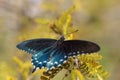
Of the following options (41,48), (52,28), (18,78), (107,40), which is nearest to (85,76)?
(41,48)

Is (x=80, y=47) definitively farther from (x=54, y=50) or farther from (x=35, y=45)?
(x=35, y=45)

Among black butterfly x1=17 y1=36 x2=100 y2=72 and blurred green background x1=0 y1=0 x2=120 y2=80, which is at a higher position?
blurred green background x1=0 y1=0 x2=120 y2=80

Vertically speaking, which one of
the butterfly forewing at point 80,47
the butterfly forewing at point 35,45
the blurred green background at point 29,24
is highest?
the blurred green background at point 29,24

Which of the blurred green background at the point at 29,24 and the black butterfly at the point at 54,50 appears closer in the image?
the black butterfly at the point at 54,50

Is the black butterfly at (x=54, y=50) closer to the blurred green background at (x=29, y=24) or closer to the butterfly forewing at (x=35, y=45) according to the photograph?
the butterfly forewing at (x=35, y=45)

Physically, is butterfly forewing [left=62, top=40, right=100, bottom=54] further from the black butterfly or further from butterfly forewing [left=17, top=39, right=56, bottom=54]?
butterfly forewing [left=17, top=39, right=56, bottom=54]

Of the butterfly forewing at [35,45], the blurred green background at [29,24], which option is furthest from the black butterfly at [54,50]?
the blurred green background at [29,24]

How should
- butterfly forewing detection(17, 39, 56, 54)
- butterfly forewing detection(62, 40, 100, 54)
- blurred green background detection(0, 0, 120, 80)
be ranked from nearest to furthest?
butterfly forewing detection(62, 40, 100, 54) < butterfly forewing detection(17, 39, 56, 54) < blurred green background detection(0, 0, 120, 80)

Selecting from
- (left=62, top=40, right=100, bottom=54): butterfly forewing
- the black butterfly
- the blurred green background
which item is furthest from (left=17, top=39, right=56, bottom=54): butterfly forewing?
the blurred green background
